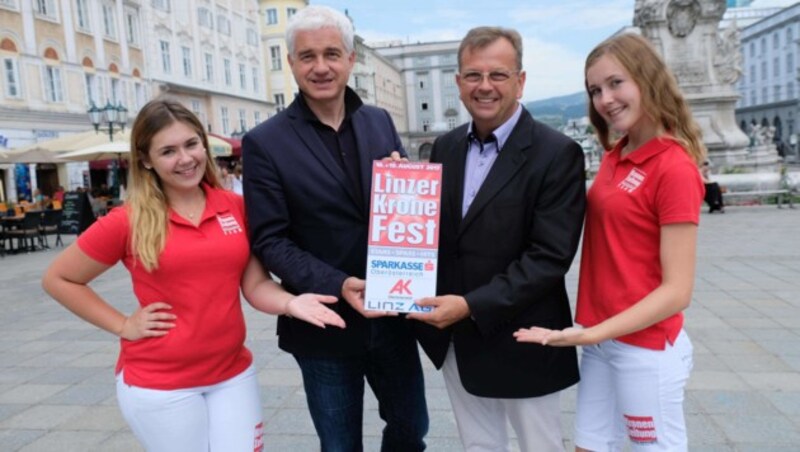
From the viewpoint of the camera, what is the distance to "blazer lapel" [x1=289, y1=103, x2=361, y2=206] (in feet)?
8.63

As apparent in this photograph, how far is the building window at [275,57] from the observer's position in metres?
55.9

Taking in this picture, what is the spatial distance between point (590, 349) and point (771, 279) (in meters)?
7.24

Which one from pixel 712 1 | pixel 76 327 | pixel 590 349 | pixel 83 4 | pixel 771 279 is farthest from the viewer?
pixel 83 4

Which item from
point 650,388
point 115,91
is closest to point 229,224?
point 650,388

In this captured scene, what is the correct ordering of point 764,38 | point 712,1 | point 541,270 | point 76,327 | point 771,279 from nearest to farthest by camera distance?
point 541,270 < point 76,327 < point 771,279 < point 712,1 < point 764,38

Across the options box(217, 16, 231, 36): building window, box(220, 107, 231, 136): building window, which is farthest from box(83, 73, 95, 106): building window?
box(217, 16, 231, 36): building window

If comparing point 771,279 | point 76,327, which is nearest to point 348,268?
point 76,327

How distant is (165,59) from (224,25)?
9.09 metres

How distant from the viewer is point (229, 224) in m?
2.62

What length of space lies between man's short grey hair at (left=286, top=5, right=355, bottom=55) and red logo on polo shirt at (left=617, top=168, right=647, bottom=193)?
1.25 m

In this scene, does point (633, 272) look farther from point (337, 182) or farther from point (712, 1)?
point (712, 1)

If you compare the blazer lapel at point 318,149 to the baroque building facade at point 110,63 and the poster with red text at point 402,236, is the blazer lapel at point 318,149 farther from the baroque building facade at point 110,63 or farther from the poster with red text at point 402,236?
the baroque building facade at point 110,63

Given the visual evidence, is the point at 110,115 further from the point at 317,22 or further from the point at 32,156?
the point at 317,22

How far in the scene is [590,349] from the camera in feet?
8.52
